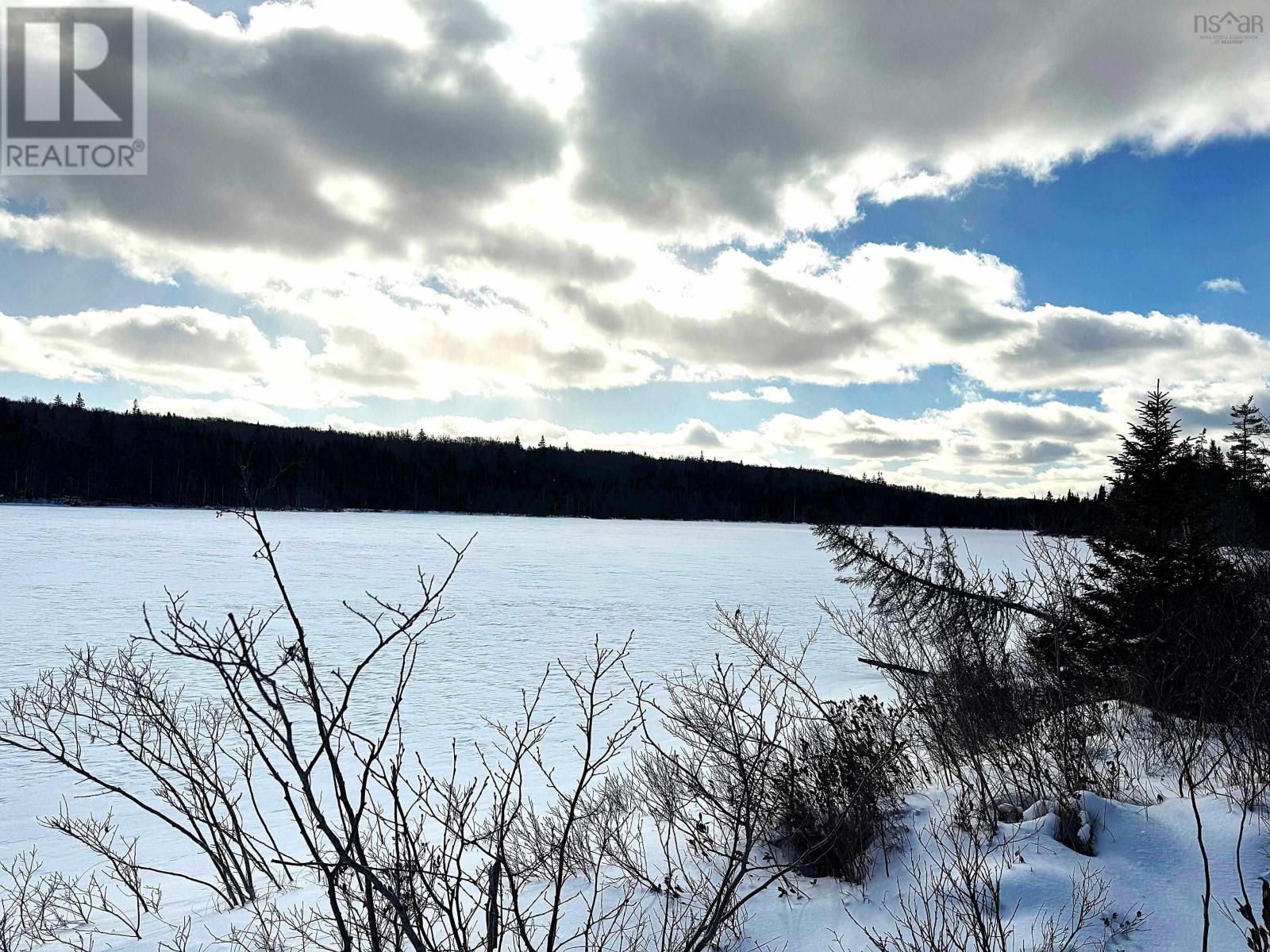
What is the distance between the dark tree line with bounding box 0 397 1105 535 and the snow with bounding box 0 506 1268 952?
189ft

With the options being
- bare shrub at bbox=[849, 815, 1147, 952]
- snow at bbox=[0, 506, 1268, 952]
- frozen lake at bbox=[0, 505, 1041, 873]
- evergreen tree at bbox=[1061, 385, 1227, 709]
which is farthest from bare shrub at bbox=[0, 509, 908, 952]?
evergreen tree at bbox=[1061, 385, 1227, 709]

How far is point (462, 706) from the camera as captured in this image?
15.4 meters

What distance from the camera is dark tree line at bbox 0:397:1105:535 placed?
123 m

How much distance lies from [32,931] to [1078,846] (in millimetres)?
7958

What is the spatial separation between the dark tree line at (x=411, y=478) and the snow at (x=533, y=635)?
189 feet

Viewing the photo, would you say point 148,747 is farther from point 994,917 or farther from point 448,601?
point 448,601

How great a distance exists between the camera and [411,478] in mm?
147125

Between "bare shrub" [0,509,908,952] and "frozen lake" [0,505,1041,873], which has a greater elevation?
"bare shrub" [0,509,908,952]

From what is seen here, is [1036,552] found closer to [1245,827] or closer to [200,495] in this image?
[1245,827]

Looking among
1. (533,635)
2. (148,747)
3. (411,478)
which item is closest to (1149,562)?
(148,747)

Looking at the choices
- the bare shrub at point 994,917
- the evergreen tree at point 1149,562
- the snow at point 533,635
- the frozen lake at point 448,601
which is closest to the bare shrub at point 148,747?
the snow at point 533,635

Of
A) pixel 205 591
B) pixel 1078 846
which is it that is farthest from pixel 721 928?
pixel 205 591

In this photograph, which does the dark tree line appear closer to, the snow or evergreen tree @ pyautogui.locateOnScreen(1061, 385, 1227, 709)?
the snow

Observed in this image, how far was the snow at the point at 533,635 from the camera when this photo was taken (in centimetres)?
490
